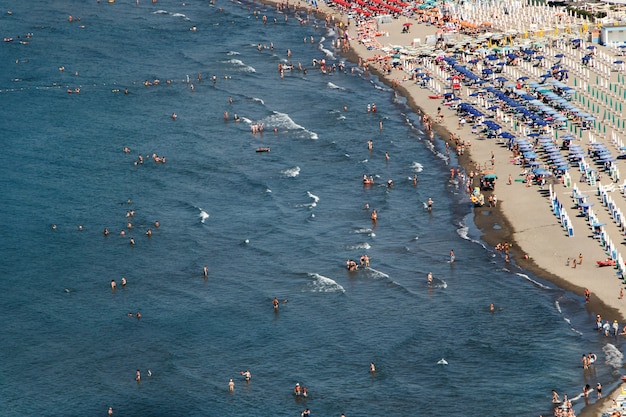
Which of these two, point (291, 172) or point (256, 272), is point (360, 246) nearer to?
point (256, 272)

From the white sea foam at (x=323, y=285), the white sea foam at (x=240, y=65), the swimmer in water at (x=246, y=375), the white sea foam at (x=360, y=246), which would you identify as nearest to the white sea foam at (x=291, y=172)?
the white sea foam at (x=360, y=246)

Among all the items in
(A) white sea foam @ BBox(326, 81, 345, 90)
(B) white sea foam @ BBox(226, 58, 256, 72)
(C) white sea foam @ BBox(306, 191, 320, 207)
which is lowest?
(B) white sea foam @ BBox(226, 58, 256, 72)

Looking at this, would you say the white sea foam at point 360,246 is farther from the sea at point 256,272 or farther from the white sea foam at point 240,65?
the white sea foam at point 240,65

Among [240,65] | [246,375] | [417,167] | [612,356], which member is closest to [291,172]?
[417,167]

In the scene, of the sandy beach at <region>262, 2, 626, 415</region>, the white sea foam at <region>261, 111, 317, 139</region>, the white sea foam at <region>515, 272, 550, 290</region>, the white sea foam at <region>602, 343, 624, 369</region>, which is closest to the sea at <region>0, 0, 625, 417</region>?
the white sea foam at <region>602, 343, 624, 369</region>

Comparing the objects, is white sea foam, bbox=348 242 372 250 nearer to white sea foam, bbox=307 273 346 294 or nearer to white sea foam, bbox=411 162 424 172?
white sea foam, bbox=307 273 346 294

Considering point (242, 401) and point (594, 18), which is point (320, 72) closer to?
point (594, 18)
